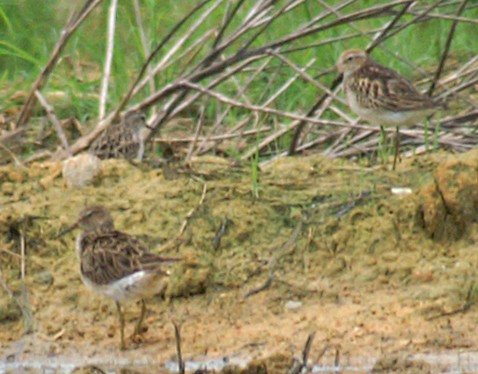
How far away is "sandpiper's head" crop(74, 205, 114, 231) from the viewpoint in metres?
8.34

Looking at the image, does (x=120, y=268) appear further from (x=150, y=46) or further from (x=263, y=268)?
(x=150, y=46)

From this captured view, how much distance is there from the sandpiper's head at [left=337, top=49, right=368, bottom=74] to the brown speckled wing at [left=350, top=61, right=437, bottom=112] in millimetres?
52

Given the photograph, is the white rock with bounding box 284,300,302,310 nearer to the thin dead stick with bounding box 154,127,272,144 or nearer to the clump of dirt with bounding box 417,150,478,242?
the clump of dirt with bounding box 417,150,478,242

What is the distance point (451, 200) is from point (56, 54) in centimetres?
317

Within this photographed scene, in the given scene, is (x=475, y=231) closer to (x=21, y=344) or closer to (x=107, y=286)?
(x=107, y=286)

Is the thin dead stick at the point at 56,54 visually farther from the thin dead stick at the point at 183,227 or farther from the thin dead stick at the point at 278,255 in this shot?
the thin dead stick at the point at 278,255

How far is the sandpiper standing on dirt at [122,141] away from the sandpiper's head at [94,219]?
1407 mm

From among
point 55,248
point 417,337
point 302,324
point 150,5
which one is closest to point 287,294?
point 302,324

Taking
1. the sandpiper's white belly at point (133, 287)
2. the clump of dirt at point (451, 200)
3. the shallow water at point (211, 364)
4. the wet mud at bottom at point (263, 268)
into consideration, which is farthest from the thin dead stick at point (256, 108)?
the shallow water at point (211, 364)

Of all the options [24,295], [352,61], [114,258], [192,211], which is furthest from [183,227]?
[352,61]

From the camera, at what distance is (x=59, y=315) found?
8.28 m

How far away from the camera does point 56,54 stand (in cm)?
992

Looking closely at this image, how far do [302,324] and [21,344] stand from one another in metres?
1.62

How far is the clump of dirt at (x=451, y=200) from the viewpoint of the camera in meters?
8.36
